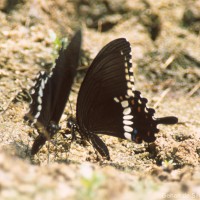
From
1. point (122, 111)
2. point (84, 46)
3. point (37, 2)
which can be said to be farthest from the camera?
point (37, 2)

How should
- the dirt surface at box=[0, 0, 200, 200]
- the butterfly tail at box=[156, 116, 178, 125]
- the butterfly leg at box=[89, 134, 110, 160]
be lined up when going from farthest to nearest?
the butterfly leg at box=[89, 134, 110, 160] < the butterfly tail at box=[156, 116, 178, 125] < the dirt surface at box=[0, 0, 200, 200]

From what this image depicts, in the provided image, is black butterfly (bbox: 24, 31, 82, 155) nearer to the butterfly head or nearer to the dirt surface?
the dirt surface

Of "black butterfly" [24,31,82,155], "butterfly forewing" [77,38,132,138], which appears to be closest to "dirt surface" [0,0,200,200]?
"black butterfly" [24,31,82,155]

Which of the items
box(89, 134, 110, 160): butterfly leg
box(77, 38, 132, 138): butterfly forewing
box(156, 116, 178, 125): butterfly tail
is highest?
box(77, 38, 132, 138): butterfly forewing

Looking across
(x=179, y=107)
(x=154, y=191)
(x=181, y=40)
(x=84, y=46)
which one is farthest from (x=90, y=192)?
(x=181, y=40)

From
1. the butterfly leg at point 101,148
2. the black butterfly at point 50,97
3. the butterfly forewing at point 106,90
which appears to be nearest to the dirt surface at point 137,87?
the butterfly leg at point 101,148

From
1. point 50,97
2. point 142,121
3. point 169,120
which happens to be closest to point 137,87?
point 142,121

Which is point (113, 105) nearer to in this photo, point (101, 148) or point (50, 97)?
point (101, 148)

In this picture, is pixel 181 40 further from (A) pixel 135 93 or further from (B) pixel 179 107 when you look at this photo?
(A) pixel 135 93
